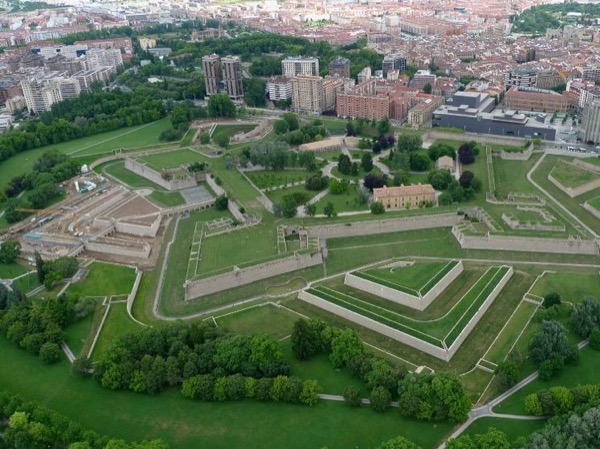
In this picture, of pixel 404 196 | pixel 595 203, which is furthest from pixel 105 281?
pixel 595 203

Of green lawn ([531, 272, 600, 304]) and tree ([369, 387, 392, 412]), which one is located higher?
tree ([369, 387, 392, 412])

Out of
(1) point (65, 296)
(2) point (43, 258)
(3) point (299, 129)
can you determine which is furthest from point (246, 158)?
(1) point (65, 296)

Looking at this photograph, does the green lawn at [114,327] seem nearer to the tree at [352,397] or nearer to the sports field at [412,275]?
the tree at [352,397]

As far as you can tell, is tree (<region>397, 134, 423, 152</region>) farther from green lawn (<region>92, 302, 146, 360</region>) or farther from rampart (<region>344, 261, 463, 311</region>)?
green lawn (<region>92, 302, 146, 360</region>)

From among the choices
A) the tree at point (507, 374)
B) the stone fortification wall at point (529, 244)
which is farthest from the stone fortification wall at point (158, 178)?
the tree at point (507, 374)

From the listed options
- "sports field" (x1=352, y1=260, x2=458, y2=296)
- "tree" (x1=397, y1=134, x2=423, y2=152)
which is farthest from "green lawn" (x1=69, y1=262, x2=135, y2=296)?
"tree" (x1=397, y1=134, x2=423, y2=152)

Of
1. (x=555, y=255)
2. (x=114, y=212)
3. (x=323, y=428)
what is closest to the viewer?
(x=323, y=428)

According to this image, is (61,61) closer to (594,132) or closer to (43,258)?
(43,258)
